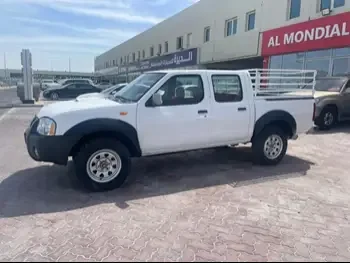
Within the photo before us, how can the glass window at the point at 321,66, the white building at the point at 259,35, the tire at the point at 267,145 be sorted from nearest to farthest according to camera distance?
1. the tire at the point at 267,145
2. the white building at the point at 259,35
3. the glass window at the point at 321,66

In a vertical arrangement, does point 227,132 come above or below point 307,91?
below

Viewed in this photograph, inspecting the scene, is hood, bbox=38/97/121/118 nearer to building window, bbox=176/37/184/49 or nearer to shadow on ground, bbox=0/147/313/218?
shadow on ground, bbox=0/147/313/218

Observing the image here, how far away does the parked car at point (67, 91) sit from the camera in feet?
82.3

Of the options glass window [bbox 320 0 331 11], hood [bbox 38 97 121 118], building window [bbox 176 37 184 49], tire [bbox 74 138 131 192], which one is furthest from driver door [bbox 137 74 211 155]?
building window [bbox 176 37 184 49]

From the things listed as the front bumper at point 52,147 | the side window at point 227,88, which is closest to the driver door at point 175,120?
the side window at point 227,88

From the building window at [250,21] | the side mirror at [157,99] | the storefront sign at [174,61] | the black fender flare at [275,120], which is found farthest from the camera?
the storefront sign at [174,61]

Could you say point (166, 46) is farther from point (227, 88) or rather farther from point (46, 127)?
point (46, 127)

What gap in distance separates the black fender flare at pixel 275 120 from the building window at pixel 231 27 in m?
17.4

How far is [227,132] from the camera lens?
17.9 feet

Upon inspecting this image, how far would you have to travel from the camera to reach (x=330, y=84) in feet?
37.4

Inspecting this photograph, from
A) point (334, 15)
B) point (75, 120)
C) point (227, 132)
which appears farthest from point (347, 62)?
point (75, 120)

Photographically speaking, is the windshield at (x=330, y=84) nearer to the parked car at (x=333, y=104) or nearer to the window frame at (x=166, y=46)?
the parked car at (x=333, y=104)

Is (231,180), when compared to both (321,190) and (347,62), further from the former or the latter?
(347,62)

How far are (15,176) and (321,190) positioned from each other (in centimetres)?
509
